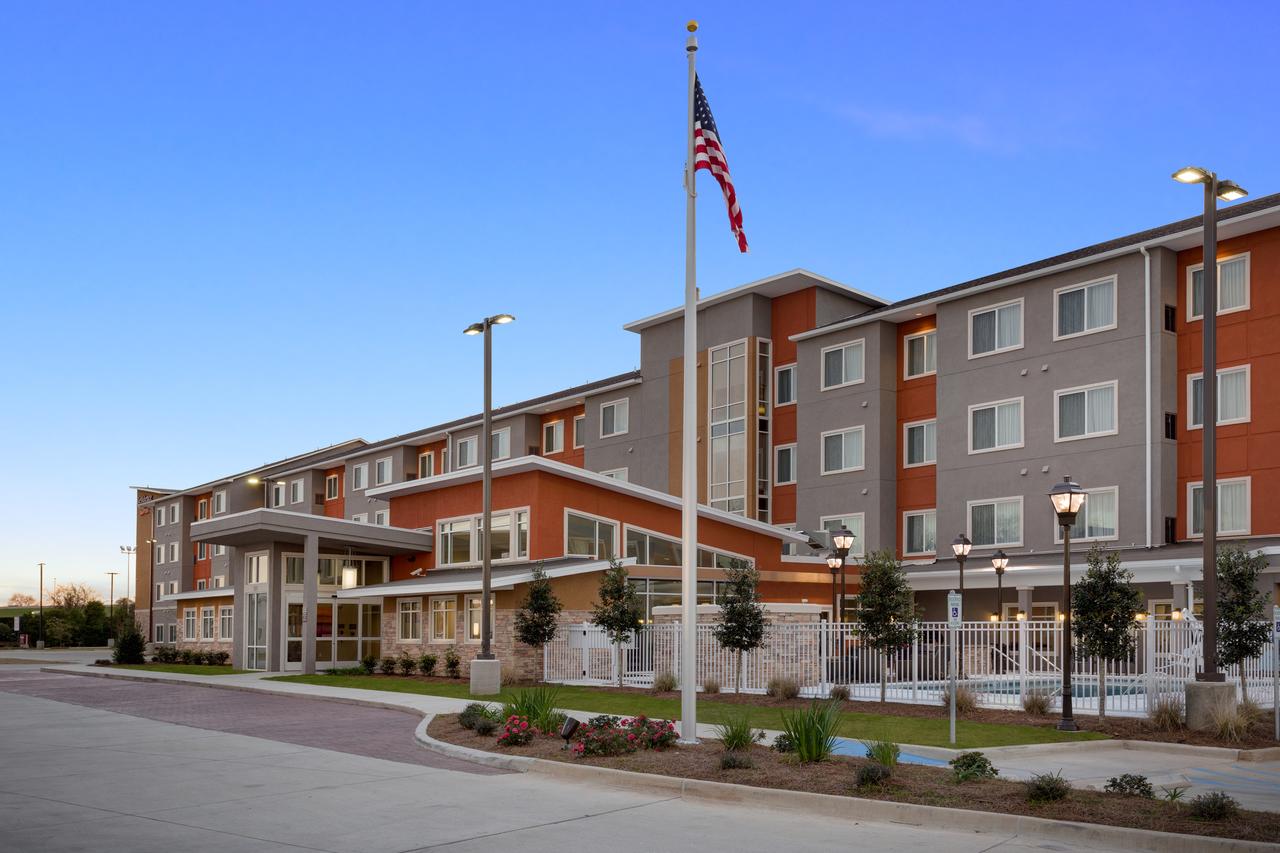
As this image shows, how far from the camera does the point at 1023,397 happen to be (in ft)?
131

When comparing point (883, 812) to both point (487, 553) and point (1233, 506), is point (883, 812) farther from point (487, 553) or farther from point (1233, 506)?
point (1233, 506)

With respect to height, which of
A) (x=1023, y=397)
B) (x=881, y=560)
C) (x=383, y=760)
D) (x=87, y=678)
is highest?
(x=1023, y=397)

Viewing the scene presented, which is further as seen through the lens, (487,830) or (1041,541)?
(1041,541)

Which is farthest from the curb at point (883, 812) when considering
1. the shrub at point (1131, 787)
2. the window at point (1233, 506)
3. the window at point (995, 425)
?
the window at point (995, 425)

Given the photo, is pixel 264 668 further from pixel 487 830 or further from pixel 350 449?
pixel 487 830

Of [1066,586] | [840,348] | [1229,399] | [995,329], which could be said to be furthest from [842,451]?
[1066,586]

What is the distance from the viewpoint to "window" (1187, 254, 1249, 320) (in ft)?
114

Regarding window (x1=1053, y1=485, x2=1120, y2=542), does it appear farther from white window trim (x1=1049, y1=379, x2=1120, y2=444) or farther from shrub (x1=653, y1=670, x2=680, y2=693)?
shrub (x1=653, y1=670, x2=680, y2=693)

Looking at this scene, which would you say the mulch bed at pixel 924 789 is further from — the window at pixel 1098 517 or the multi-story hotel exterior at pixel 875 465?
the window at pixel 1098 517

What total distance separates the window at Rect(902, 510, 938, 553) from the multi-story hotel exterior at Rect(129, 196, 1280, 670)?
8cm

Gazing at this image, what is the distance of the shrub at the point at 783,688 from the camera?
25328 millimetres

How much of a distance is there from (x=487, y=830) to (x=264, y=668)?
120ft

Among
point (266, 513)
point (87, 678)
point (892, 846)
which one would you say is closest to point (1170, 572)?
point (892, 846)

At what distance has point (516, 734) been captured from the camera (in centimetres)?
1683
